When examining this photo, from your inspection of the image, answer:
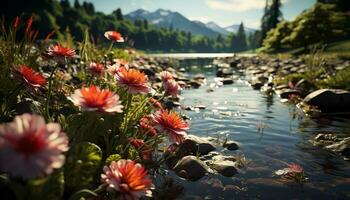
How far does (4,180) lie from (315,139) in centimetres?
571

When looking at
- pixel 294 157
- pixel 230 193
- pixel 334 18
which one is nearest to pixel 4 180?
pixel 230 193

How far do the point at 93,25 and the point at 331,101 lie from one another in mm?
109566

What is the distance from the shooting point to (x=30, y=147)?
5.57 ft

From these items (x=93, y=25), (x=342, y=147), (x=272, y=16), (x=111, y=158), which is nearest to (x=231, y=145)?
(x=342, y=147)

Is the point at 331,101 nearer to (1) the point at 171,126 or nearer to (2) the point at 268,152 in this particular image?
(2) the point at 268,152

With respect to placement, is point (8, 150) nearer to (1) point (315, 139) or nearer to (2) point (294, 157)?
(2) point (294, 157)

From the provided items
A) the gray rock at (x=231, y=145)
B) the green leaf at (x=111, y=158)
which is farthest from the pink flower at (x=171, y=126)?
the gray rock at (x=231, y=145)

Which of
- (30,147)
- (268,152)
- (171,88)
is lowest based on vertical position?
(268,152)

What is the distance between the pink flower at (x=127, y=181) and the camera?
2260 mm

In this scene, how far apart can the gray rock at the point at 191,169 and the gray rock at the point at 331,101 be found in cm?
615

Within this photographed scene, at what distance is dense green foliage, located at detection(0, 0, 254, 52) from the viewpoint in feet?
266

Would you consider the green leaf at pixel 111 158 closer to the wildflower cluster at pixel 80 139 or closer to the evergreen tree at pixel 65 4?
the wildflower cluster at pixel 80 139

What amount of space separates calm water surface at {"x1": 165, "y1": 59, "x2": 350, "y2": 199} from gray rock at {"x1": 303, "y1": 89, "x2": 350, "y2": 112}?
82 centimetres

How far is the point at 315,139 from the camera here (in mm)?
6922
